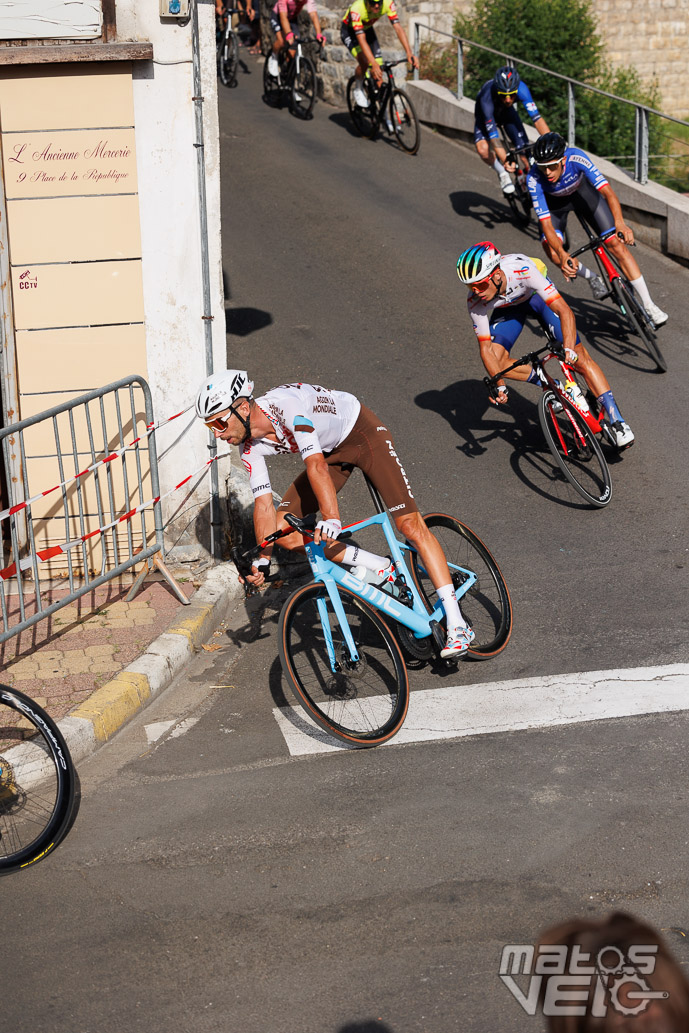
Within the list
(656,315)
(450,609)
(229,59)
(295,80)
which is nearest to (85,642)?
(450,609)

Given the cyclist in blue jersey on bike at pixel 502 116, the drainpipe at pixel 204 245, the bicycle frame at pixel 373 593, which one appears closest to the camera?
the bicycle frame at pixel 373 593

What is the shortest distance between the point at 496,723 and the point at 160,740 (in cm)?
183

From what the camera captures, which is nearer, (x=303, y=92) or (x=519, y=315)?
(x=519, y=315)

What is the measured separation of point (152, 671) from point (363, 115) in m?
14.5

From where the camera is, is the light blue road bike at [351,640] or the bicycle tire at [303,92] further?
the bicycle tire at [303,92]

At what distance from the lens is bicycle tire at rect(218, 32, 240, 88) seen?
74.1 feet

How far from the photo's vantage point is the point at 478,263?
7.74 metres

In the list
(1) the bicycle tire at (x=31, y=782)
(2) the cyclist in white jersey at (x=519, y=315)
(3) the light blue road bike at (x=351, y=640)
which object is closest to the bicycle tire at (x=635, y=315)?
(2) the cyclist in white jersey at (x=519, y=315)

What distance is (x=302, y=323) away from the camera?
1241 centimetres

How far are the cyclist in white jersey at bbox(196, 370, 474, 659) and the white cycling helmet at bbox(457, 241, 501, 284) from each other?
6.45 ft

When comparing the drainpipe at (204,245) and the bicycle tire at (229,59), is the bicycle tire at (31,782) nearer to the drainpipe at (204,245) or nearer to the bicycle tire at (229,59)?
the drainpipe at (204,245)

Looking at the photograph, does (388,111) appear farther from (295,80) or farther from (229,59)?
(229,59)

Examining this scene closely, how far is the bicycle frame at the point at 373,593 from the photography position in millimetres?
5641

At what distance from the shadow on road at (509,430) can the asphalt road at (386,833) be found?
0.07m
